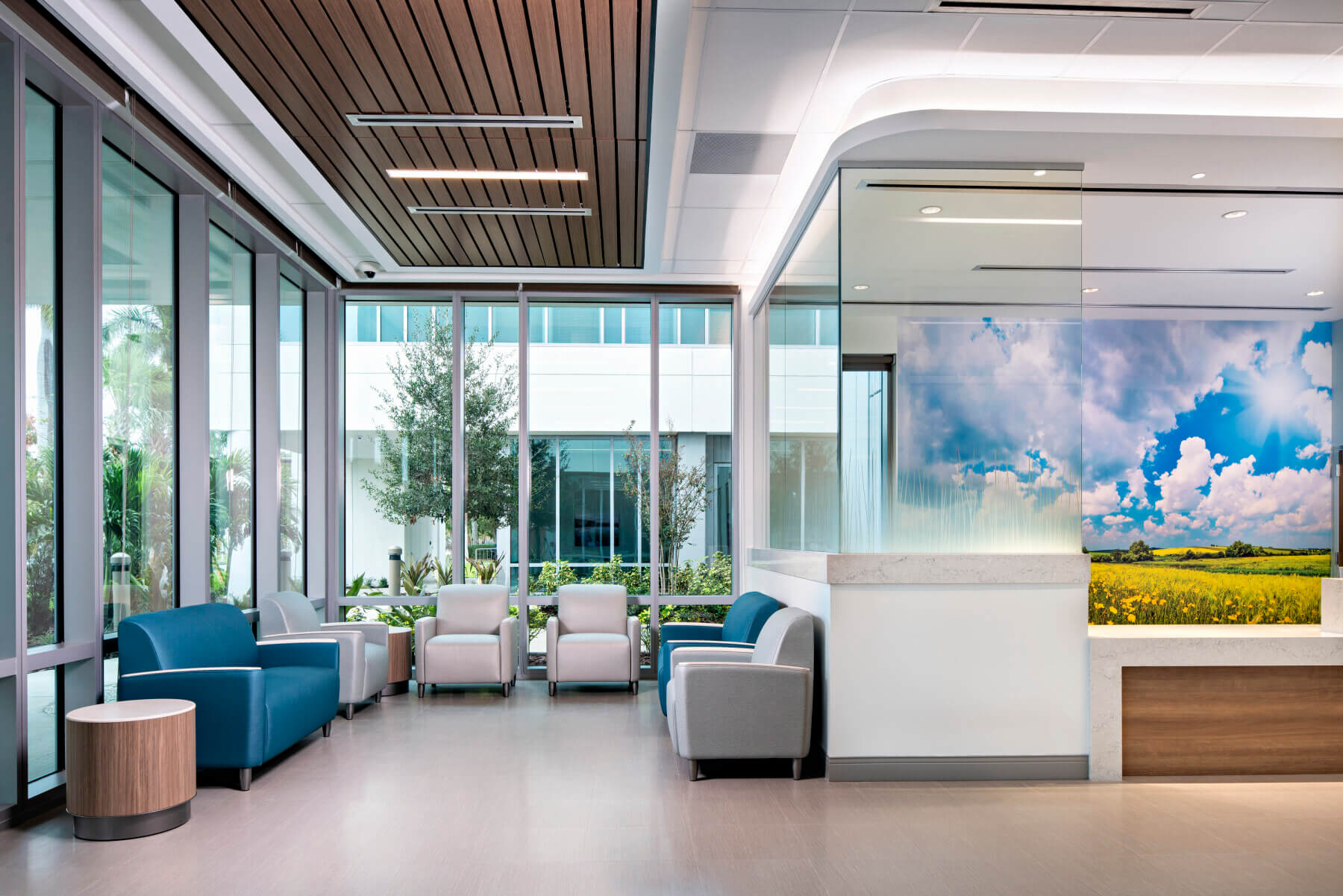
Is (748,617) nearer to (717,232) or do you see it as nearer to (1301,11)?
(717,232)

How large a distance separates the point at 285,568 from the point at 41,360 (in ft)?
11.1

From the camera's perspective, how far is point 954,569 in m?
4.97

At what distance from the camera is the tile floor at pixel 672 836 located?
11.5ft

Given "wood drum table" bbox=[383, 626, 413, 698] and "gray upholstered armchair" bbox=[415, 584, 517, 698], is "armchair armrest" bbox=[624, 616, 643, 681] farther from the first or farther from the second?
"wood drum table" bbox=[383, 626, 413, 698]

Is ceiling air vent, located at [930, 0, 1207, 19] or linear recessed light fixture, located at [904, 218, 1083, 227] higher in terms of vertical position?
ceiling air vent, located at [930, 0, 1207, 19]

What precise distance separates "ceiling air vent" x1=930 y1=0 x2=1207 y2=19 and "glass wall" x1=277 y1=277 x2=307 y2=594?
18.1 ft

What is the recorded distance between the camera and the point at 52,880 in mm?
3516

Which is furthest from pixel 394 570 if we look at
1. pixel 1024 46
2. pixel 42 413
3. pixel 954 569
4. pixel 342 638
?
pixel 1024 46

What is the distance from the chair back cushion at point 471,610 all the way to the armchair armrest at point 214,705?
10.6 feet

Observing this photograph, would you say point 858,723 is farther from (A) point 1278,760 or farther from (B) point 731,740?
(A) point 1278,760

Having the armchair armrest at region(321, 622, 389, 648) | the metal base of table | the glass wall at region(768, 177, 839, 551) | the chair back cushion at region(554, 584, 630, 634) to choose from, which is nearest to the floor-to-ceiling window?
the metal base of table

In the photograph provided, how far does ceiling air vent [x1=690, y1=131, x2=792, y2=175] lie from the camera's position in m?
5.47

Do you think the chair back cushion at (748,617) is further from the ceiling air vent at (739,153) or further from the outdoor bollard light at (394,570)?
the outdoor bollard light at (394,570)

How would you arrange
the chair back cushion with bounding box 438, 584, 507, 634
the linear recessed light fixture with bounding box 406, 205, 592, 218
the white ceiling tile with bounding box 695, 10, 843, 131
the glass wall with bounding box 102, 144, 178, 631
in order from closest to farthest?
the white ceiling tile with bounding box 695, 10, 843, 131 → the glass wall with bounding box 102, 144, 178, 631 → the linear recessed light fixture with bounding box 406, 205, 592, 218 → the chair back cushion with bounding box 438, 584, 507, 634
